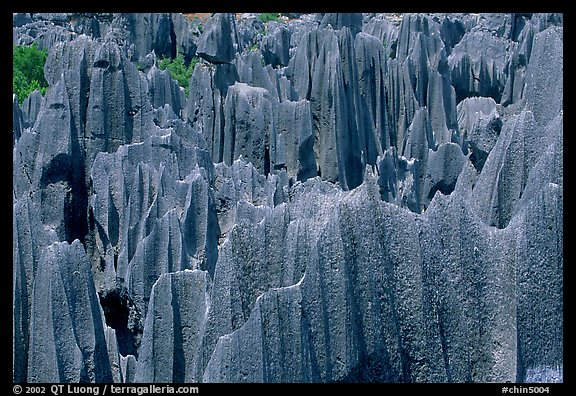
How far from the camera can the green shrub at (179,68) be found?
30.7 meters

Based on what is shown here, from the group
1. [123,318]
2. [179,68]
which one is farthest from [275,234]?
[179,68]

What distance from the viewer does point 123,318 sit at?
1009 centimetres

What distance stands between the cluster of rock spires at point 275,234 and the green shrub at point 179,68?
404 inches

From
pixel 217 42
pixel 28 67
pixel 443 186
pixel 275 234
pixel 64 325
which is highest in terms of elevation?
pixel 28 67

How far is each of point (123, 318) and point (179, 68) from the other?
79.5ft

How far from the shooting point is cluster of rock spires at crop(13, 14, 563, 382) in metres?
5.86

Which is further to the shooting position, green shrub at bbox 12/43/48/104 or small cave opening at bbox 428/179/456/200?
green shrub at bbox 12/43/48/104

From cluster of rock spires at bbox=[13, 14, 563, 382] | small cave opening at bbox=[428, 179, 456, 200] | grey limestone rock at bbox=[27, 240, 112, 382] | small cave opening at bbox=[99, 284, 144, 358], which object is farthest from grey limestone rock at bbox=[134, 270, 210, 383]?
small cave opening at bbox=[428, 179, 456, 200]

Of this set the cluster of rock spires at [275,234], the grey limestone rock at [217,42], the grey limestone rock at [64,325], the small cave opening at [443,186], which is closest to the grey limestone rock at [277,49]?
the cluster of rock spires at [275,234]

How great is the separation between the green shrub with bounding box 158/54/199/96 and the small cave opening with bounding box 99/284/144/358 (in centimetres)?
2050

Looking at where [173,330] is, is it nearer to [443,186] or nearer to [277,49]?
[443,186]

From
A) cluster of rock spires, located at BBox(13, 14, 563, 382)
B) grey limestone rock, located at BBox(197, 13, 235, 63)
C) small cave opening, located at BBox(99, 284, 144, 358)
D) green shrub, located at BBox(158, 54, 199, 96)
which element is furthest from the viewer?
green shrub, located at BBox(158, 54, 199, 96)

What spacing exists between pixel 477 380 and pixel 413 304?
774 mm

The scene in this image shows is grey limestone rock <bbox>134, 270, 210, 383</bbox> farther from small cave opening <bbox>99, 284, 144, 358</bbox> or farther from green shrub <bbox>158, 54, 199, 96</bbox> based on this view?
green shrub <bbox>158, 54, 199, 96</bbox>
